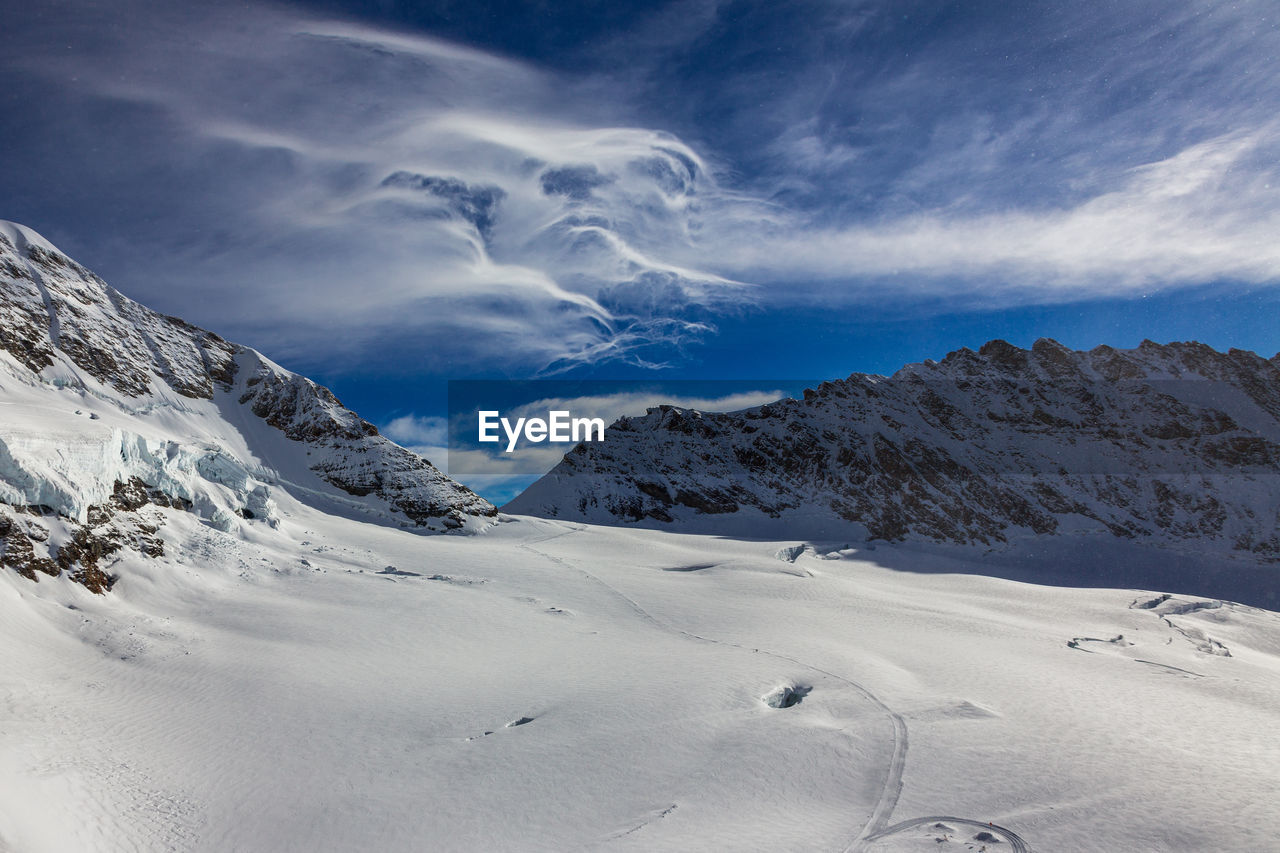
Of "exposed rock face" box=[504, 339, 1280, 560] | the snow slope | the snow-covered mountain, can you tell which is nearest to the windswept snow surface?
the snow-covered mountain

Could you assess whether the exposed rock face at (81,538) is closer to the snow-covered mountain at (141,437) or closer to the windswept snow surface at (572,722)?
the snow-covered mountain at (141,437)

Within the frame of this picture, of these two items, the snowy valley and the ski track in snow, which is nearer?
the ski track in snow

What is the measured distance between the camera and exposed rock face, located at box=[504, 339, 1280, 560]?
105750mm

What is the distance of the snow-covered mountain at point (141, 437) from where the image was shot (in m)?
28.9

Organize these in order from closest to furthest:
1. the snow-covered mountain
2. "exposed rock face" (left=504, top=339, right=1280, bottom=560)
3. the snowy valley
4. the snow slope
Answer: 1. the snowy valley
2. the snow-covered mountain
3. the snow slope
4. "exposed rock face" (left=504, top=339, right=1280, bottom=560)

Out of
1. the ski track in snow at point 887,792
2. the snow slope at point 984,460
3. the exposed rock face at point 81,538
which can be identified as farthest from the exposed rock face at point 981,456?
the ski track in snow at point 887,792

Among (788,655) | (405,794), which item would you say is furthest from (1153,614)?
(405,794)

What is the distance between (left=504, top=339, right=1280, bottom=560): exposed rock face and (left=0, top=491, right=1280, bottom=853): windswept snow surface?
6338 cm

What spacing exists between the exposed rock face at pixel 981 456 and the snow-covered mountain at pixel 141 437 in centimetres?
3744

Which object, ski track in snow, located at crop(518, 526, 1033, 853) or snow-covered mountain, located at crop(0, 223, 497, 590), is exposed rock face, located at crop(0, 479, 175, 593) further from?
ski track in snow, located at crop(518, 526, 1033, 853)

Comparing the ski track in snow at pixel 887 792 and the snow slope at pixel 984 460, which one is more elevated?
the snow slope at pixel 984 460

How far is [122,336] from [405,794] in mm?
65896

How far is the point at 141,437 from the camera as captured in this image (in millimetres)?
36938

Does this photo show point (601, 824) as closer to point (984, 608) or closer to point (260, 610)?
point (260, 610)
